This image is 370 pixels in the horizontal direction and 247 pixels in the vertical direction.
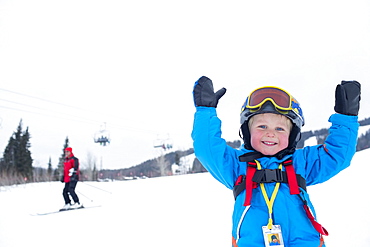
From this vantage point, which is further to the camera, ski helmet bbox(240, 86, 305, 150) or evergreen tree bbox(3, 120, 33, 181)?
evergreen tree bbox(3, 120, 33, 181)

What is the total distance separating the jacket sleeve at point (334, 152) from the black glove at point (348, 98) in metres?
0.05

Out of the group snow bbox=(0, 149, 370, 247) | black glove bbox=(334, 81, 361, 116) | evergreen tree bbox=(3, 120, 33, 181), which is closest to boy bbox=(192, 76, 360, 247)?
black glove bbox=(334, 81, 361, 116)

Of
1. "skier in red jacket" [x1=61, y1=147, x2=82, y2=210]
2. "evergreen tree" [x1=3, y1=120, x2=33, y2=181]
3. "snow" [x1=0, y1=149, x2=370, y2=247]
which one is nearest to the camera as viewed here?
"snow" [x1=0, y1=149, x2=370, y2=247]

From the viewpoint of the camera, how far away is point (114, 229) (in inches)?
242

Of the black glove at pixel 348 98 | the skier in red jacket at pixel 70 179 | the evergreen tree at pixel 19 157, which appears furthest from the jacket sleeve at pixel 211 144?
the evergreen tree at pixel 19 157

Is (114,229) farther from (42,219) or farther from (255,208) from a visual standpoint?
(255,208)

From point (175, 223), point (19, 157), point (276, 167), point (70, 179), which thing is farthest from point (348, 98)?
point (19, 157)

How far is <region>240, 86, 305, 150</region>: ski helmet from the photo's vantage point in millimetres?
2355

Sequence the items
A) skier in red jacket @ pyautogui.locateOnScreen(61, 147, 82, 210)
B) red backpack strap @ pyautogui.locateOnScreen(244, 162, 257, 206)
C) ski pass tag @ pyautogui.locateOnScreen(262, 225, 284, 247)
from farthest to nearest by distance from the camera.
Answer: skier in red jacket @ pyautogui.locateOnScreen(61, 147, 82, 210) → red backpack strap @ pyautogui.locateOnScreen(244, 162, 257, 206) → ski pass tag @ pyautogui.locateOnScreen(262, 225, 284, 247)

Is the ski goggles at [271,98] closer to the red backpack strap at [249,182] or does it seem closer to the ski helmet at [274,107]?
the ski helmet at [274,107]

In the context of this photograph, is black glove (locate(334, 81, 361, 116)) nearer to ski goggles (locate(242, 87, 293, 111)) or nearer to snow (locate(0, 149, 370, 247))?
A: ski goggles (locate(242, 87, 293, 111))

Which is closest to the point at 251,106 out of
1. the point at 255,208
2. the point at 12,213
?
the point at 255,208

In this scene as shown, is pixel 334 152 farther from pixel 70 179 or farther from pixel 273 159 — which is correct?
pixel 70 179

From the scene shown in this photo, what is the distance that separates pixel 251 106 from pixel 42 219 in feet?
25.2
